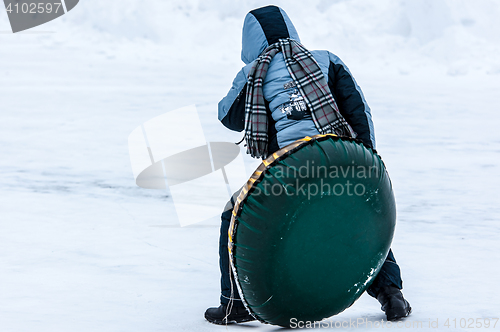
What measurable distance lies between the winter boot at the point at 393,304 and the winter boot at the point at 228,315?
1.77ft

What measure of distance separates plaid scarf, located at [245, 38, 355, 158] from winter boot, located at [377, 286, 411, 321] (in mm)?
652

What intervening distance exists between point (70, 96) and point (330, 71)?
24.1ft

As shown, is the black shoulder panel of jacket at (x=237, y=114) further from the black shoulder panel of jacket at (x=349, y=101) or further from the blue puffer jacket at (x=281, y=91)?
the black shoulder panel of jacket at (x=349, y=101)

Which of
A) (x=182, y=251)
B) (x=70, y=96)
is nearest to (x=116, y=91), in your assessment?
(x=70, y=96)

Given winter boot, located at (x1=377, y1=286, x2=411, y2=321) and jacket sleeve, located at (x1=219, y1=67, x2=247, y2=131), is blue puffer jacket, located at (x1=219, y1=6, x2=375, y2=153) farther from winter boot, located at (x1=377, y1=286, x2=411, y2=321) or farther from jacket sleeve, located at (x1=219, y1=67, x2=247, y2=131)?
winter boot, located at (x1=377, y1=286, x2=411, y2=321)

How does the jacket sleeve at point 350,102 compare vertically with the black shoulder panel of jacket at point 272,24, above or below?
below

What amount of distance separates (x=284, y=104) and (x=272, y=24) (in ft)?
1.18

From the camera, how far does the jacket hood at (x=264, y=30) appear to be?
2301 millimetres

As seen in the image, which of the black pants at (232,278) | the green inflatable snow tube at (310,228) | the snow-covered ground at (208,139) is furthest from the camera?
the snow-covered ground at (208,139)

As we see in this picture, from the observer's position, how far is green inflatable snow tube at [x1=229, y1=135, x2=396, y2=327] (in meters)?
1.89

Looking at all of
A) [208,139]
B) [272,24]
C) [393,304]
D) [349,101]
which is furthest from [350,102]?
[208,139]

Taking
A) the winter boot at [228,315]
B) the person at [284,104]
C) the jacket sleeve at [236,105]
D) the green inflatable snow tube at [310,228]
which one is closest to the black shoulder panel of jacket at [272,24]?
the person at [284,104]

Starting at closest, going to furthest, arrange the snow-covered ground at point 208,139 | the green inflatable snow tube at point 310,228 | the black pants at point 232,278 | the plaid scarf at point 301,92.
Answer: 1. the green inflatable snow tube at point 310,228
2. the plaid scarf at point 301,92
3. the black pants at point 232,278
4. the snow-covered ground at point 208,139

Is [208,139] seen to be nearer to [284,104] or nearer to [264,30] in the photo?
[264,30]
